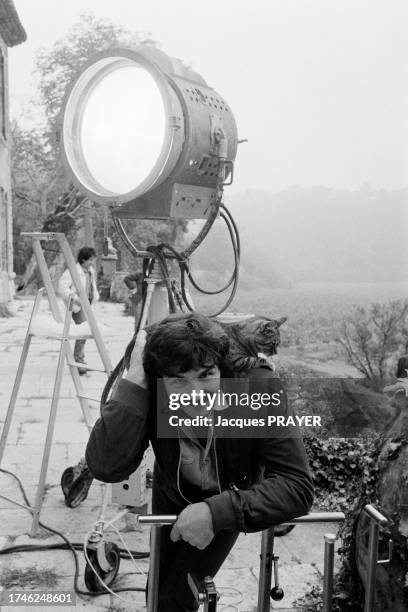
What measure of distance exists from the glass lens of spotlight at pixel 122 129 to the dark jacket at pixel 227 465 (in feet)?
1.81

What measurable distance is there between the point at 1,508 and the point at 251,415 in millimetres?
2130

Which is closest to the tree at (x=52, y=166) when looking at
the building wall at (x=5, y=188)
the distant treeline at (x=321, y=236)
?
the building wall at (x=5, y=188)

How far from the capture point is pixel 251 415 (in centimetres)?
138

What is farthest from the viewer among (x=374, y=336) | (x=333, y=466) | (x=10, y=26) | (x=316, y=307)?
(x=10, y=26)

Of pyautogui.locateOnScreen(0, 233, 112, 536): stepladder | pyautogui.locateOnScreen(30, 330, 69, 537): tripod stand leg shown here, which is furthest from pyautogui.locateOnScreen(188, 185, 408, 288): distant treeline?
pyautogui.locateOnScreen(30, 330, 69, 537): tripod stand leg

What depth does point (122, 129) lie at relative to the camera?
1.68m

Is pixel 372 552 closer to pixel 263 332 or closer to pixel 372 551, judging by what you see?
pixel 372 551

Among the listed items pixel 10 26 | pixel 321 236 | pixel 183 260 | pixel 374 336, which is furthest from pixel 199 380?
pixel 10 26

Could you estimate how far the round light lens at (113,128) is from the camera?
1.65 metres

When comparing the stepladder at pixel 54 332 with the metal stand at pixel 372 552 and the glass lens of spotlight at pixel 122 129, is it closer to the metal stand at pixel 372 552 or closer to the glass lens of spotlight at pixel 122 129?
the glass lens of spotlight at pixel 122 129

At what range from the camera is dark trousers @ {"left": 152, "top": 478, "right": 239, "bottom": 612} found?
60.6 inches

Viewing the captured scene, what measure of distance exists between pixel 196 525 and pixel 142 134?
0.93 metres

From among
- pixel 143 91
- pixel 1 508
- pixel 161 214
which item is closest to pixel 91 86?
pixel 143 91

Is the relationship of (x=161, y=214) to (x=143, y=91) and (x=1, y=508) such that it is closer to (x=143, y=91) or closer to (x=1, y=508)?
(x=143, y=91)
